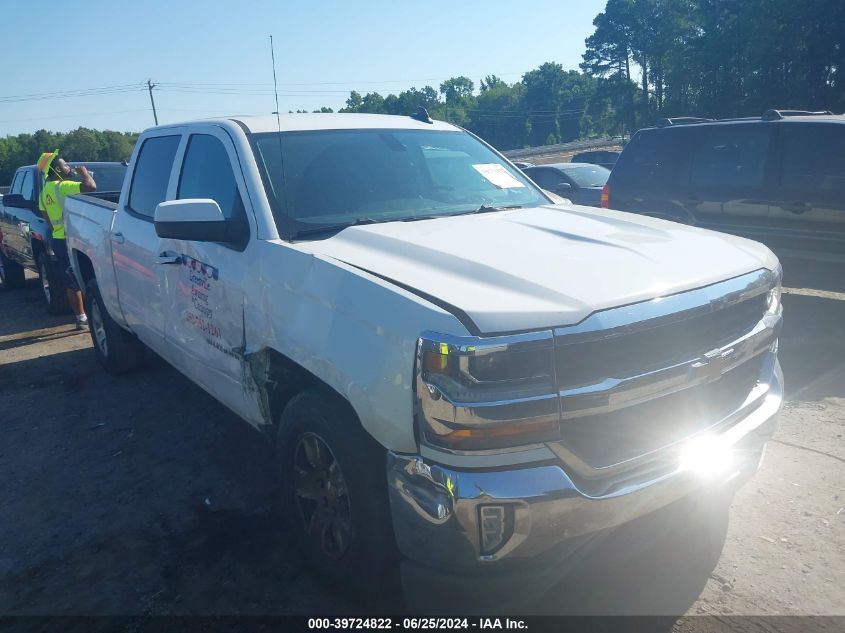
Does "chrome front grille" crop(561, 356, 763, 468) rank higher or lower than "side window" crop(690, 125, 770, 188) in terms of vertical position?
lower

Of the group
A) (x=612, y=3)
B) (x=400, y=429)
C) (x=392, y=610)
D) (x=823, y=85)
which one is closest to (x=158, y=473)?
(x=392, y=610)

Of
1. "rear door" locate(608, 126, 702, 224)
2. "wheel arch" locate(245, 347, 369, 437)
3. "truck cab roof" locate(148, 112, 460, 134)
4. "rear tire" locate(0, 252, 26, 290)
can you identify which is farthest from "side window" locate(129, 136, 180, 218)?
"rear tire" locate(0, 252, 26, 290)

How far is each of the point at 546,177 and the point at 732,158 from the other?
4.94 meters

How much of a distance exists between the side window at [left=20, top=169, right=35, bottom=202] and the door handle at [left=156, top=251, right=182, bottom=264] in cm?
687

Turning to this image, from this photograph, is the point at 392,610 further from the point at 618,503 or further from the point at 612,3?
the point at 612,3

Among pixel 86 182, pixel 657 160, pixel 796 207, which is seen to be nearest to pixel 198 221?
pixel 86 182

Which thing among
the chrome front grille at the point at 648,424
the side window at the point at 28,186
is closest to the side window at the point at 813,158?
the chrome front grille at the point at 648,424

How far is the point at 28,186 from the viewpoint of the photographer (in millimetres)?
9953

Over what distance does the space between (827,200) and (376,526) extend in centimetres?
601

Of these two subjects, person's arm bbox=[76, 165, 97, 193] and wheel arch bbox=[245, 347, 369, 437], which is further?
person's arm bbox=[76, 165, 97, 193]

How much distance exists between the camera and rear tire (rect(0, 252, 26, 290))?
37.4ft

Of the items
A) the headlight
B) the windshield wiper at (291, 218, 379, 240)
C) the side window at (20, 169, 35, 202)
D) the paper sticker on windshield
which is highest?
the side window at (20, 169, 35, 202)

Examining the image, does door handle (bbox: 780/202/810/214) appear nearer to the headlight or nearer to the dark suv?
the dark suv

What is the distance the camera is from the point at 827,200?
658 cm
